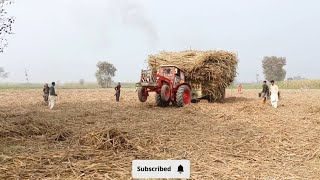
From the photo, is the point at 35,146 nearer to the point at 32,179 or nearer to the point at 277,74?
the point at 32,179

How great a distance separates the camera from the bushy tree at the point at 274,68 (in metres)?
115

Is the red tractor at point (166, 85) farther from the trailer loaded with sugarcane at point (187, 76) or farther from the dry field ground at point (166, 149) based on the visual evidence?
the dry field ground at point (166, 149)

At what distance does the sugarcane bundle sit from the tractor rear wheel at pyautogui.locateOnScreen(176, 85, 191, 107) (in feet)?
4.18

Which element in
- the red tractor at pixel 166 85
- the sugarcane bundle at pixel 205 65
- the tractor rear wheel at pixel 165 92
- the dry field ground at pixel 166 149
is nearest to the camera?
the dry field ground at pixel 166 149

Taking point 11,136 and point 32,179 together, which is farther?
point 11,136

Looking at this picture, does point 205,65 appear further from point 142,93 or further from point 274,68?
point 274,68

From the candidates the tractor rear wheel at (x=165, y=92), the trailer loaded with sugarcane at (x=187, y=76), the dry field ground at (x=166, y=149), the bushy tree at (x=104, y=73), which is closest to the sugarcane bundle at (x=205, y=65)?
the trailer loaded with sugarcane at (x=187, y=76)

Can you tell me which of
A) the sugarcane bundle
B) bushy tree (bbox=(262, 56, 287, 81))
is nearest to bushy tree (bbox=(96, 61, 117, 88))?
bushy tree (bbox=(262, 56, 287, 81))

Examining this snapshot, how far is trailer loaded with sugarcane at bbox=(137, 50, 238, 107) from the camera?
15862 mm

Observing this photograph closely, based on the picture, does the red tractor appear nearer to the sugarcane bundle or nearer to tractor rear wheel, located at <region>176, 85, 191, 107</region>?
tractor rear wheel, located at <region>176, 85, 191, 107</region>

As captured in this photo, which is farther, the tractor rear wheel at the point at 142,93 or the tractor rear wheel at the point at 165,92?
the tractor rear wheel at the point at 142,93

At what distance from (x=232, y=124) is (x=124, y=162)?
542 cm

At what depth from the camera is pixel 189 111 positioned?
13.7 m

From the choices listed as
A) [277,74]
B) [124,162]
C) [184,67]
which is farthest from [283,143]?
[277,74]
